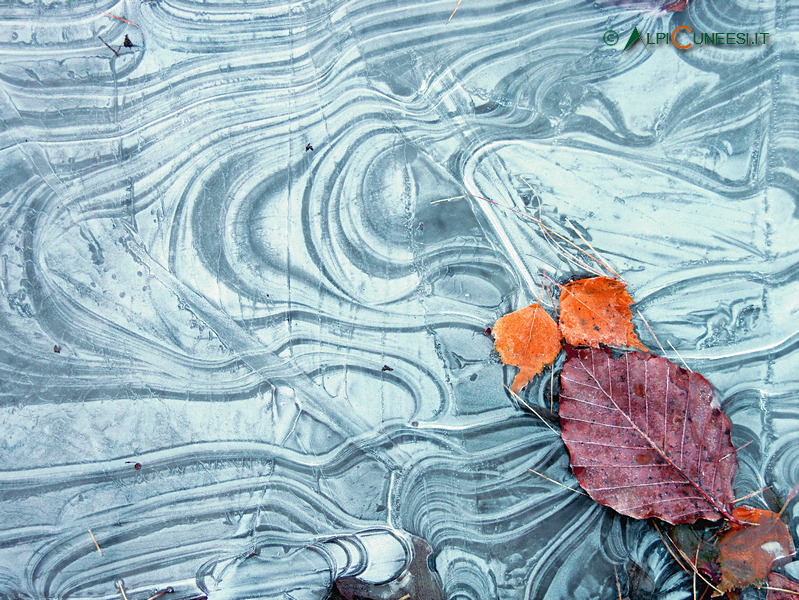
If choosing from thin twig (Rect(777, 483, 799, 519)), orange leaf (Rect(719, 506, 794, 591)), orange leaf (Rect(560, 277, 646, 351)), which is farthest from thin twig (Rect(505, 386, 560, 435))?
thin twig (Rect(777, 483, 799, 519))

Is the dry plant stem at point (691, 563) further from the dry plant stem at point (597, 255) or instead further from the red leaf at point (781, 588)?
the dry plant stem at point (597, 255)

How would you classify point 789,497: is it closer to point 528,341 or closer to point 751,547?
point 751,547

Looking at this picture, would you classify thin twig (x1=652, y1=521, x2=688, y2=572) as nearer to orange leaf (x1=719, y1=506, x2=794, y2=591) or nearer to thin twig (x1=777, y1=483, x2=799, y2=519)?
orange leaf (x1=719, y1=506, x2=794, y2=591)

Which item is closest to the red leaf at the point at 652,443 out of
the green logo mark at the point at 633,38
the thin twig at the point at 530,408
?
the thin twig at the point at 530,408

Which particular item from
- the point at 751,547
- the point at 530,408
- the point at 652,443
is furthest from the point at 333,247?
the point at 751,547

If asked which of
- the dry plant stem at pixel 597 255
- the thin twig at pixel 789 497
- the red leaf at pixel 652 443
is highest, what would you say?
the dry plant stem at pixel 597 255

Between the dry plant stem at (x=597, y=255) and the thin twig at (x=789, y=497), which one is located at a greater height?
the dry plant stem at (x=597, y=255)

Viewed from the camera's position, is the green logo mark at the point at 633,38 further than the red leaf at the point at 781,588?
Yes
